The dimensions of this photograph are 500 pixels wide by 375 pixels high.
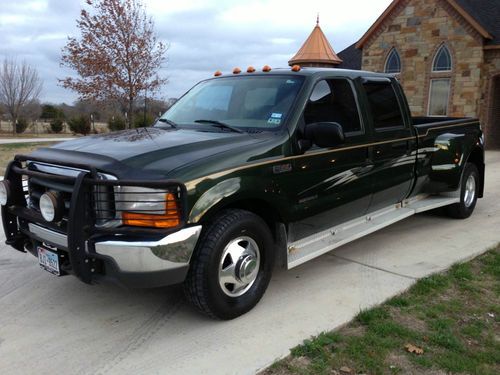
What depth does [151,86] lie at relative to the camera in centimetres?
1855

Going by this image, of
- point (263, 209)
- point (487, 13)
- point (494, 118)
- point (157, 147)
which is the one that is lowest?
point (263, 209)

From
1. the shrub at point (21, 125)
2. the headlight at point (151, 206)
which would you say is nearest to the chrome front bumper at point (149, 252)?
the headlight at point (151, 206)

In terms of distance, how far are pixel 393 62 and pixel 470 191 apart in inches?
575

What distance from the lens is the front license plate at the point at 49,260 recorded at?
3.46 metres

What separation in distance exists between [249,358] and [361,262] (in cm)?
218

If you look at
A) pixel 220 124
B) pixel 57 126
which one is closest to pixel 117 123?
pixel 57 126

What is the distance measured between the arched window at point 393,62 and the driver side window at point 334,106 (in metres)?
16.6

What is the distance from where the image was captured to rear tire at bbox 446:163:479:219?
21.7ft

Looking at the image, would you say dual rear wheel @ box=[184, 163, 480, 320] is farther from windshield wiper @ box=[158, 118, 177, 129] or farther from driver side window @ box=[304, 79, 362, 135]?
windshield wiper @ box=[158, 118, 177, 129]

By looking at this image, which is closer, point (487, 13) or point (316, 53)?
point (487, 13)

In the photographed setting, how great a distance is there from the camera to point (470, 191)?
6891 mm

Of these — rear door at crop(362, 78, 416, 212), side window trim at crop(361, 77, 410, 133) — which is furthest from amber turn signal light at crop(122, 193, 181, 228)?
side window trim at crop(361, 77, 410, 133)

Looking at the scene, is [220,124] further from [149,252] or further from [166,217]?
[149,252]

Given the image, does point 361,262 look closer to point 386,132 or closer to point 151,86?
point 386,132
